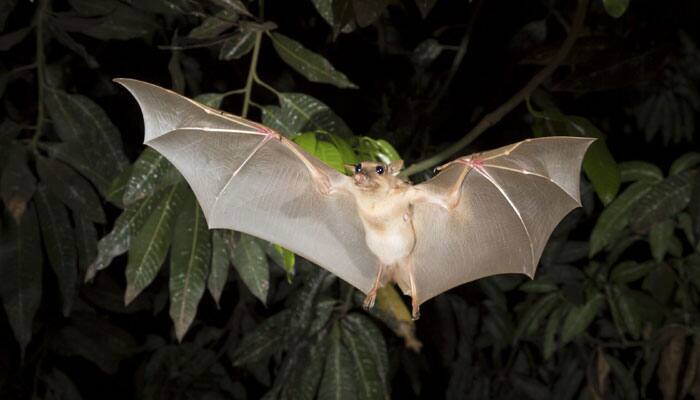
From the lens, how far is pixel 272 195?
1718 mm

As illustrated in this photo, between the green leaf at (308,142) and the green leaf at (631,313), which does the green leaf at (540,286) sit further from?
the green leaf at (308,142)

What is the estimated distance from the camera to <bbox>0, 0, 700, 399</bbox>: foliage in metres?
1.96

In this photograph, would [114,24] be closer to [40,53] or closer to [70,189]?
[40,53]

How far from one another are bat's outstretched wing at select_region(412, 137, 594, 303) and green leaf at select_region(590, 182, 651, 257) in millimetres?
883

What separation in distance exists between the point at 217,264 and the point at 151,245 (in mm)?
200

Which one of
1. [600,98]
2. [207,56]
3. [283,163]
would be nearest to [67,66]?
[207,56]

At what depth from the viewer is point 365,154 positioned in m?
1.81

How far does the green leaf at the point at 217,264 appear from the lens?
6.71ft

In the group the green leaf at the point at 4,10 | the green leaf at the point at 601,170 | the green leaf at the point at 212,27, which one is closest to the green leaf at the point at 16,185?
the green leaf at the point at 4,10

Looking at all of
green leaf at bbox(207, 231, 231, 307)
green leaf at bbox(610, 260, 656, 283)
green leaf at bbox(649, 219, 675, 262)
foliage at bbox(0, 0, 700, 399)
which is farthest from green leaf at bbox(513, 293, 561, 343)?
green leaf at bbox(207, 231, 231, 307)

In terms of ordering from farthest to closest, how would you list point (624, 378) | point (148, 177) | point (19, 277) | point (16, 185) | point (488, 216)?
1. point (624, 378)
2. point (19, 277)
3. point (16, 185)
4. point (148, 177)
5. point (488, 216)

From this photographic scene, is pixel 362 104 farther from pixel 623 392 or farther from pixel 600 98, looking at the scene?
pixel 623 392

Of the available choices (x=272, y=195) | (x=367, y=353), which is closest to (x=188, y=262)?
(x=272, y=195)

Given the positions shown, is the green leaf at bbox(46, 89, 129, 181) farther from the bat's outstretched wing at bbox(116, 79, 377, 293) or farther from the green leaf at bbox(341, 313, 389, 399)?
the green leaf at bbox(341, 313, 389, 399)
